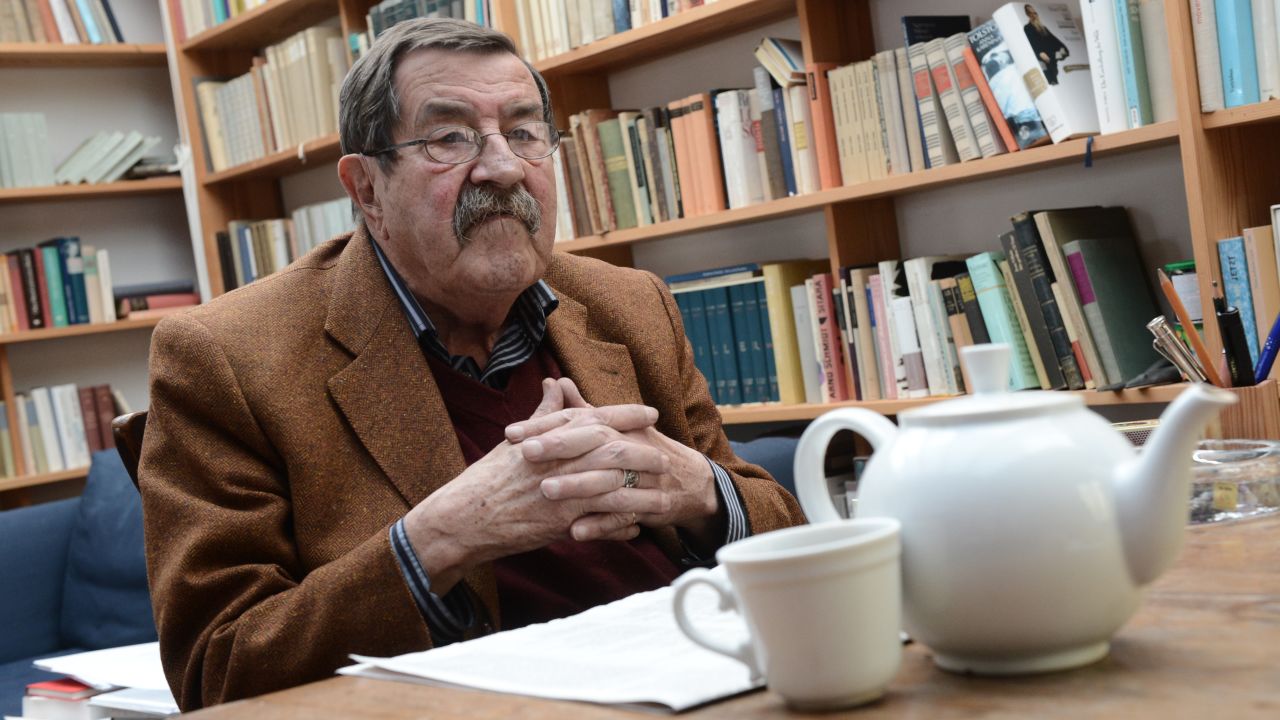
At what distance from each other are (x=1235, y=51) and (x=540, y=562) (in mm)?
1324

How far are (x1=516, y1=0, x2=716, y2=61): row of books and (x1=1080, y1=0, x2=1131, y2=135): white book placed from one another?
0.94m

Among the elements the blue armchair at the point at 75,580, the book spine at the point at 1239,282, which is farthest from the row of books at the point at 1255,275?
the blue armchair at the point at 75,580

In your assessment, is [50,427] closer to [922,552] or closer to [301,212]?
[301,212]

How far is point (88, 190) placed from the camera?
173 inches

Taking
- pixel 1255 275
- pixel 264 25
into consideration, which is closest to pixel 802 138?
pixel 1255 275

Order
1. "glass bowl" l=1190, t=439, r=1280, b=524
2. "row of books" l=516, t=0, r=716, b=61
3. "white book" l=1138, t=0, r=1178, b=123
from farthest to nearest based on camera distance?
"row of books" l=516, t=0, r=716, b=61, "white book" l=1138, t=0, r=1178, b=123, "glass bowl" l=1190, t=439, r=1280, b=524

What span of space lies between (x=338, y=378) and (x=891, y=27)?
5.58 ft

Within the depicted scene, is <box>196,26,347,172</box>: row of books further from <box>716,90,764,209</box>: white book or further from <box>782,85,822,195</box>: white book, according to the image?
<box>782,85,822,195</box>: white book

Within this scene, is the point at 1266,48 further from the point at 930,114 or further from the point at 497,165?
the point at 497,165

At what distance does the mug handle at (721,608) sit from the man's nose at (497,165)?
1036 mm

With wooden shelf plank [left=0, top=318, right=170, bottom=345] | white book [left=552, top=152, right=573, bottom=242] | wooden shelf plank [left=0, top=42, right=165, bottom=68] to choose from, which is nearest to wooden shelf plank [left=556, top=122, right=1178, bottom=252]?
white book [left=552, top=152, right=573, bottom=242]

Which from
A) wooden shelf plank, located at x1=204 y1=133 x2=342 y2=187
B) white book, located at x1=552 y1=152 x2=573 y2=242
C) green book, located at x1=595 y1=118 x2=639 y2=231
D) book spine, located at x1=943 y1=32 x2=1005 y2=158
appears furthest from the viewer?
wooden shelf plank, located at x1=204 y1=133 x2=342 y2=187

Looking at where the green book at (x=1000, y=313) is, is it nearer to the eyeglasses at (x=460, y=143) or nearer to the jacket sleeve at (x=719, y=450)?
the jacket sleeve at (x=719, y=450)

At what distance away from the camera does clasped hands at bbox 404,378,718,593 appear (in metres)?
1.28
